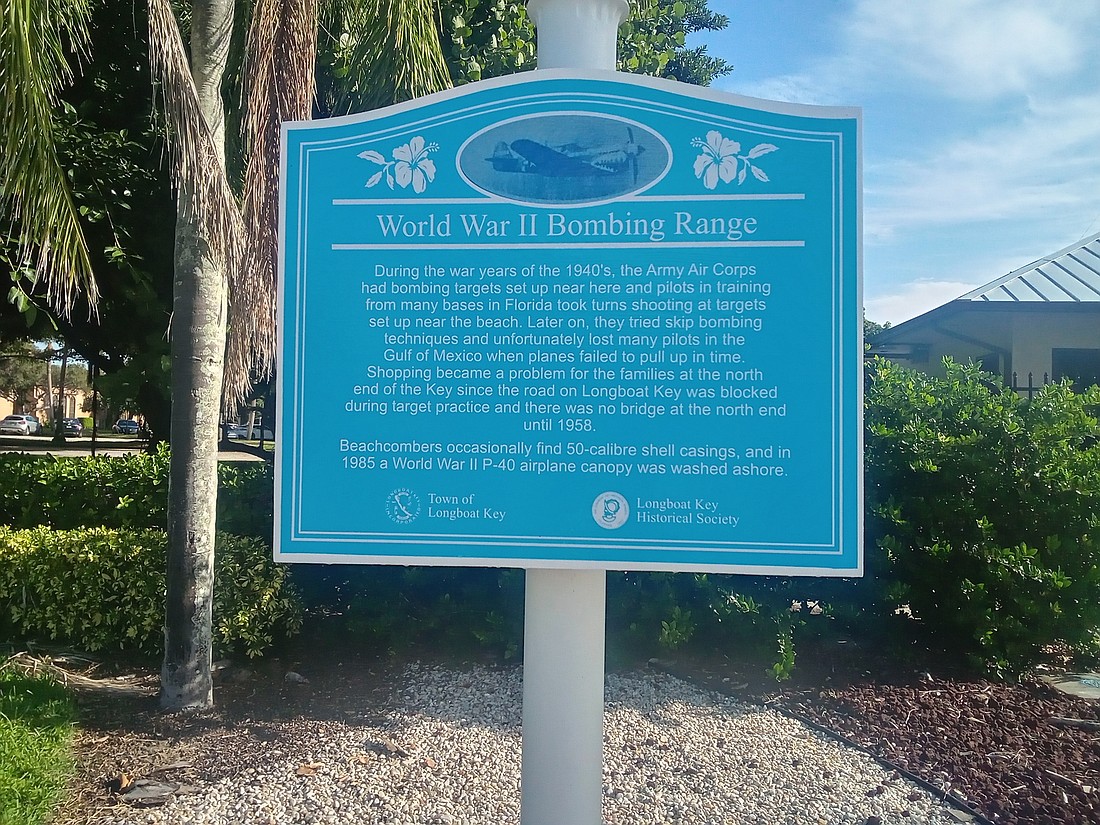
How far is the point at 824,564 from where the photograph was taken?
86.4 inches

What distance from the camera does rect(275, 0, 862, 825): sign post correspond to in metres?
2.22

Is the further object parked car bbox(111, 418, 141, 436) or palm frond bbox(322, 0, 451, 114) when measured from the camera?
parked car bbox(111, 418, 141, 436)

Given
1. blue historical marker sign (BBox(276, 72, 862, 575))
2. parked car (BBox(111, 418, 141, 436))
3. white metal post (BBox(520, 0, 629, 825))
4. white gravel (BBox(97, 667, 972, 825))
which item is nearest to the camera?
blue historical marker sign (BBox(276, 72, 862, 575))

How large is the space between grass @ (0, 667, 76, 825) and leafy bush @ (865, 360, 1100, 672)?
4508mm

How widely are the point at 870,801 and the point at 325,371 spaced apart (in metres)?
2.92

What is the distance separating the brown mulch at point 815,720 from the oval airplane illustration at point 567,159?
2989mm

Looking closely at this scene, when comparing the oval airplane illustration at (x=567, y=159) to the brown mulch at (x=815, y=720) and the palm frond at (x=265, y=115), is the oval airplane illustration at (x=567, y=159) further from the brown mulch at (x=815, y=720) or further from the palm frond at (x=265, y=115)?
the brown mulch at (x=815, y=720)

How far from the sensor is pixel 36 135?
396cm

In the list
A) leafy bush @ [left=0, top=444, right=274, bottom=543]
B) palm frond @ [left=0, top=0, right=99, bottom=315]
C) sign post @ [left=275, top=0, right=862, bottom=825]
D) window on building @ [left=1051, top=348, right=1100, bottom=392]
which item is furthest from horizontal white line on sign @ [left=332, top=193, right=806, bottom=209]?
window on building @ [left=1051, top=348, right=1100, bottom=392]

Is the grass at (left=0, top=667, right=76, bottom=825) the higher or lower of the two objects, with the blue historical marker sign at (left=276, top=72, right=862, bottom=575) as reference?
lower

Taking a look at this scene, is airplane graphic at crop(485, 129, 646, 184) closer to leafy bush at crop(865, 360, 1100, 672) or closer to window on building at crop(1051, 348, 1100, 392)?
leafy bush at crop(865, 360, 1100, 672)

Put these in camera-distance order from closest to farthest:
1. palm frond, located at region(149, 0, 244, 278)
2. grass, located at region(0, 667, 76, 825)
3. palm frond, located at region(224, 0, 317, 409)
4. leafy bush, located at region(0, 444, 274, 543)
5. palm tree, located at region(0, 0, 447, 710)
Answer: grass, located at region(0, 667, 76, 825) → palm frond, located at region(149, 0, 244, 278) → palm tree, located at region(0, 0, 447, 710) → palm frond, located at region(224, 0, 317, 409) → leafy bush, located at region(0, 444, 274, 543)

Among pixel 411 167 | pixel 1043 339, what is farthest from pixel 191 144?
pixel 1043 339

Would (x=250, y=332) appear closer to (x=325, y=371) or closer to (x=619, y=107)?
(x=325, y=371)
